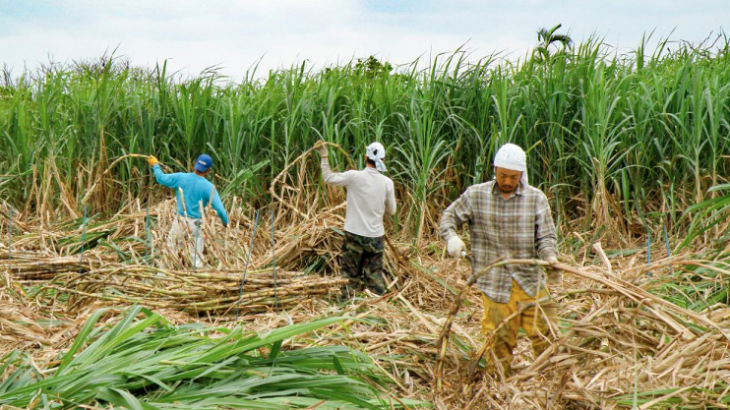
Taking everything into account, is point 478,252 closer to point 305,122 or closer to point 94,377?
point 94,377

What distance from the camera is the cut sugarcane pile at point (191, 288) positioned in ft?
12.7

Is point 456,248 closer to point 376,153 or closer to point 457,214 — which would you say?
point 457,214

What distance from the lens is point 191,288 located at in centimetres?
394

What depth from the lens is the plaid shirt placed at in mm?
3156

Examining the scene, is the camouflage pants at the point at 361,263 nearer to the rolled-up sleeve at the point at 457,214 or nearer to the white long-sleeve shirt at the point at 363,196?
the white long-sleeve shirt at the point at 363,196

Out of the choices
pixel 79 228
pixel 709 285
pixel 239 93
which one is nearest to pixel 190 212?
pixel 79 228

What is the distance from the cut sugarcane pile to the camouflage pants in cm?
55

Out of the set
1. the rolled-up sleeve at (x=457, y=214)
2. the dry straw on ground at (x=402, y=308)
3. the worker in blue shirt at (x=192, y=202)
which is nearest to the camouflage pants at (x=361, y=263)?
the dry straw on ground at (x=402, y=308)

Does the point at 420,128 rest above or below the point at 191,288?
above

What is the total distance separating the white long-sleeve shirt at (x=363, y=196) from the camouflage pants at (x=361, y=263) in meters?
0.08

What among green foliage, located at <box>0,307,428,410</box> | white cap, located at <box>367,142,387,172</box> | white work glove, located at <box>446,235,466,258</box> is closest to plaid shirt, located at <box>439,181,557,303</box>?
white work glove, located at <box>446,235,466,258</box>

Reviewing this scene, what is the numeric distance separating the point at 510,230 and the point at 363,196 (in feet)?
6.08

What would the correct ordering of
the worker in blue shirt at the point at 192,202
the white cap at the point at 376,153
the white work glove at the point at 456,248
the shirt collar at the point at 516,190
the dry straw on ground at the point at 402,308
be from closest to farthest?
the dry straw on ground at the point at 402,308 → the white work glove at the point at 456,248 → the shirt collar at the point at 516,190 → the white cap at the point at 376,153 → the worker in blue shirt at the point at 192,202

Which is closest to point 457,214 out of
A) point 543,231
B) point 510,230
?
point 510,230
